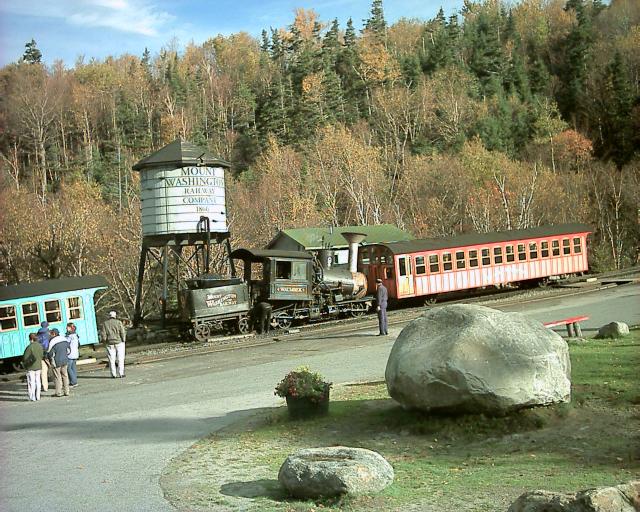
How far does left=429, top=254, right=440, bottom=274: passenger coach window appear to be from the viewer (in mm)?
32750

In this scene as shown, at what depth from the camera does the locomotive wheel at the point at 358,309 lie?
30094 mm

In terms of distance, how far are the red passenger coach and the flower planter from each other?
20.5 meters

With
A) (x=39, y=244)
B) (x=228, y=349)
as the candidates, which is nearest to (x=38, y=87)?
(x=39, y=244)

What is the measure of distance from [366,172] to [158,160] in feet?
90.3

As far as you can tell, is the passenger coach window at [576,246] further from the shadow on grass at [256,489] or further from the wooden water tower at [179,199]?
the shadow on grass at [256,489]

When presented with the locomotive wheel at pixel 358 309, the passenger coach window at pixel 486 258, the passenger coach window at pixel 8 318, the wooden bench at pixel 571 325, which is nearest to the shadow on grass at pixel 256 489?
the wooden bench at pixel 571 325

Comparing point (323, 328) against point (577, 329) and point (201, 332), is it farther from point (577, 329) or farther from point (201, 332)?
point (577, 329)

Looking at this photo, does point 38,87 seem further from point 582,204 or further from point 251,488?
point 251,488

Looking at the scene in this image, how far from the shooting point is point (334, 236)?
41.7 metres

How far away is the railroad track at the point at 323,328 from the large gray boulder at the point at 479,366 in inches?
482

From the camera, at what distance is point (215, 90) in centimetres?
9294

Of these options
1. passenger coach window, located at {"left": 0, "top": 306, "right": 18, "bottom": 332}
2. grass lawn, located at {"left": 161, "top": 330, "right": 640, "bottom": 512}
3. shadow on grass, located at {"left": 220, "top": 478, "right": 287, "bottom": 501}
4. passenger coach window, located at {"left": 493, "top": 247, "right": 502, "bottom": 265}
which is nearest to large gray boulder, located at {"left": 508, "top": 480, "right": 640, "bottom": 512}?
grass lawn, located at {"left": 161, "top": 330, "right": 640, "bottom": 512}

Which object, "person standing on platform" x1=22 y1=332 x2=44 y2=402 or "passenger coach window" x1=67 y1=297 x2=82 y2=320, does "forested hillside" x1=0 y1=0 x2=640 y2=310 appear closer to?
"passenger coach window" x1=67 y1=297 x2=82 y2=320

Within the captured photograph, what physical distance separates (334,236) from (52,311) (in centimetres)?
2115
